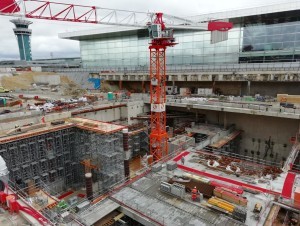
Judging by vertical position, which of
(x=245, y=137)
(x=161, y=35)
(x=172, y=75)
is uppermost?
(x=161, y=35)

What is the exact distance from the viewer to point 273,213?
50.0 feet

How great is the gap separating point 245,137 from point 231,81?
12290mm

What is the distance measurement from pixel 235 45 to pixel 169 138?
2791cm

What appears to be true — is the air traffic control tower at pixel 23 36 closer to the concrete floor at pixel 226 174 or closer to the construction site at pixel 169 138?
the construction site at pixel 169 138

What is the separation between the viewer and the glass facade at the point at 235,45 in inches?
1684

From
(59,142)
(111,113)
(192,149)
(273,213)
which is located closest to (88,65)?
(111,113)

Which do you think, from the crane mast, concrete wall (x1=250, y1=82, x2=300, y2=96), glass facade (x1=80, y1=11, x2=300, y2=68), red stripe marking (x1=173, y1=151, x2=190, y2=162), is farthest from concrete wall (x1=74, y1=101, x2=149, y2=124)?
concrete wall (x1=250, y1=82, x2=300, y2=96)

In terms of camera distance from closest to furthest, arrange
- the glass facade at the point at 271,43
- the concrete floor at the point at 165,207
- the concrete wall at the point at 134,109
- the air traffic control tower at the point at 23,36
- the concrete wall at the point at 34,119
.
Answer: the concrete floor at the point at 165,207
the concrete wall at the point at 34,119
the concrete wall at the point at 134,109
the glass facade at the point at 271,43
the air traffic control tower at the point at 23,36

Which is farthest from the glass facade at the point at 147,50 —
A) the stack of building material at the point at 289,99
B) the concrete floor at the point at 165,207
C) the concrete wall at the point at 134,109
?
the concrete floor at the point at 165,207

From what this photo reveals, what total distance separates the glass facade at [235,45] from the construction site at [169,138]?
0.22 m

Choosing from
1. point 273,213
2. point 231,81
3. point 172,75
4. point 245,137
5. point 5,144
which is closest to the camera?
point 273,213

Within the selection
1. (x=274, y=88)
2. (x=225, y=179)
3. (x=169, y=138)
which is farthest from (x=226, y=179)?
(x=274, y=88)

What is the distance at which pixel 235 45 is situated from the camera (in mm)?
48094

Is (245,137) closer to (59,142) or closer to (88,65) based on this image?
(59,142)
